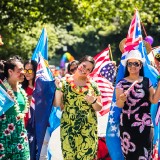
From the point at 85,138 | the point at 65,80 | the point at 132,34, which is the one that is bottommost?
the point at 85,138

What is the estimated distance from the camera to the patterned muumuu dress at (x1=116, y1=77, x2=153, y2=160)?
6809 mm

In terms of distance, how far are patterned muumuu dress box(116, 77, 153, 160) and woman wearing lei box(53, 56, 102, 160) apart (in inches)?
16.4

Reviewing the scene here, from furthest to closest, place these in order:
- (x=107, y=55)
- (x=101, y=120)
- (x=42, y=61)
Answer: (x=107, y=55) → (x=101, y=120) → (x=42, y=61)

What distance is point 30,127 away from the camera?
773 cm

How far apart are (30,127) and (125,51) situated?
1636 mm

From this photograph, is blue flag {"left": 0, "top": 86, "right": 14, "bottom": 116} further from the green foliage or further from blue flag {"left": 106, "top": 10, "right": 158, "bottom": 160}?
the green foliage

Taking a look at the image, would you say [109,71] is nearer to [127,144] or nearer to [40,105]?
[40,105]

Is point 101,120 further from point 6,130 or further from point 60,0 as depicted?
point 60,0

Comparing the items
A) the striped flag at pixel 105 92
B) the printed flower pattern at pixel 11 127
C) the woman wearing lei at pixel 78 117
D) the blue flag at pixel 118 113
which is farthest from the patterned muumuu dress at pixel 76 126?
the striped flag at pixel 105 92

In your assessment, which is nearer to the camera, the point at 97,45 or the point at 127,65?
the point at 127,65

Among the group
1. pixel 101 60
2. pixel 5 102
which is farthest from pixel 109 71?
pixel 5 102

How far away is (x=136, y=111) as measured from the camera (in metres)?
6.82

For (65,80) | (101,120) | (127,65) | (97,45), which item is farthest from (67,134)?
(97,45)

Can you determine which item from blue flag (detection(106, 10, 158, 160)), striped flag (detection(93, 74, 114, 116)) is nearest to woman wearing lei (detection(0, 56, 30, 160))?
blue flag (detection(106, 10, 158, 160))
